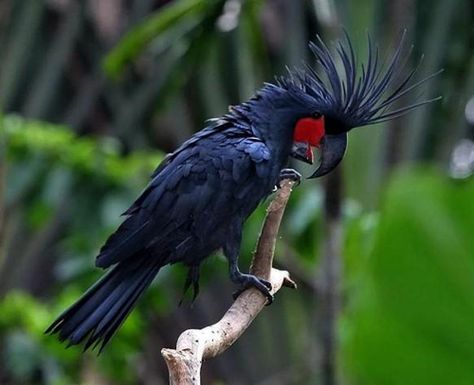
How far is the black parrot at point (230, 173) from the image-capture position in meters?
2.70

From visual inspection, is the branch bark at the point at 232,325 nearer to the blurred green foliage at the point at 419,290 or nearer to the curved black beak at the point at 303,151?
the curved black beak at the point at 303,151

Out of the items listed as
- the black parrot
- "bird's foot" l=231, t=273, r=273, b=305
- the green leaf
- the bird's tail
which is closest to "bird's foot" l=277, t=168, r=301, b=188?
the black parrot

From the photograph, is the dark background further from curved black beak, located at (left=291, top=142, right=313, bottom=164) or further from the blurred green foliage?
curved black beak, located at (left=291, top=142, right=313, bottom=164)

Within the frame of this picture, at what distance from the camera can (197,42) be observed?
398 cm

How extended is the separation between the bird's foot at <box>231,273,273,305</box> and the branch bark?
13 mm

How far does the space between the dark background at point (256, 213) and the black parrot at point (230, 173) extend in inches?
15.2

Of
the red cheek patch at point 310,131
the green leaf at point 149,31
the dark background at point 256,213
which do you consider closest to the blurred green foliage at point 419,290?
the dark background at point 256,213

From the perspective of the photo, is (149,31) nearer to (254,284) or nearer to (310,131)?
(310,131)

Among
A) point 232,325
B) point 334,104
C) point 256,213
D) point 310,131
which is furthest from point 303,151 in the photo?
point 256,213

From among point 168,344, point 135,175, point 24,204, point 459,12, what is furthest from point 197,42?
point 168,344

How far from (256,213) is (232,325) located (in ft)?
6.09

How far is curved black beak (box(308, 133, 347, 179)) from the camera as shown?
2783 millimetres

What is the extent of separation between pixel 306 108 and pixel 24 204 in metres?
2.03

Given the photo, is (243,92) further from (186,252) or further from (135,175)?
(186,252)
